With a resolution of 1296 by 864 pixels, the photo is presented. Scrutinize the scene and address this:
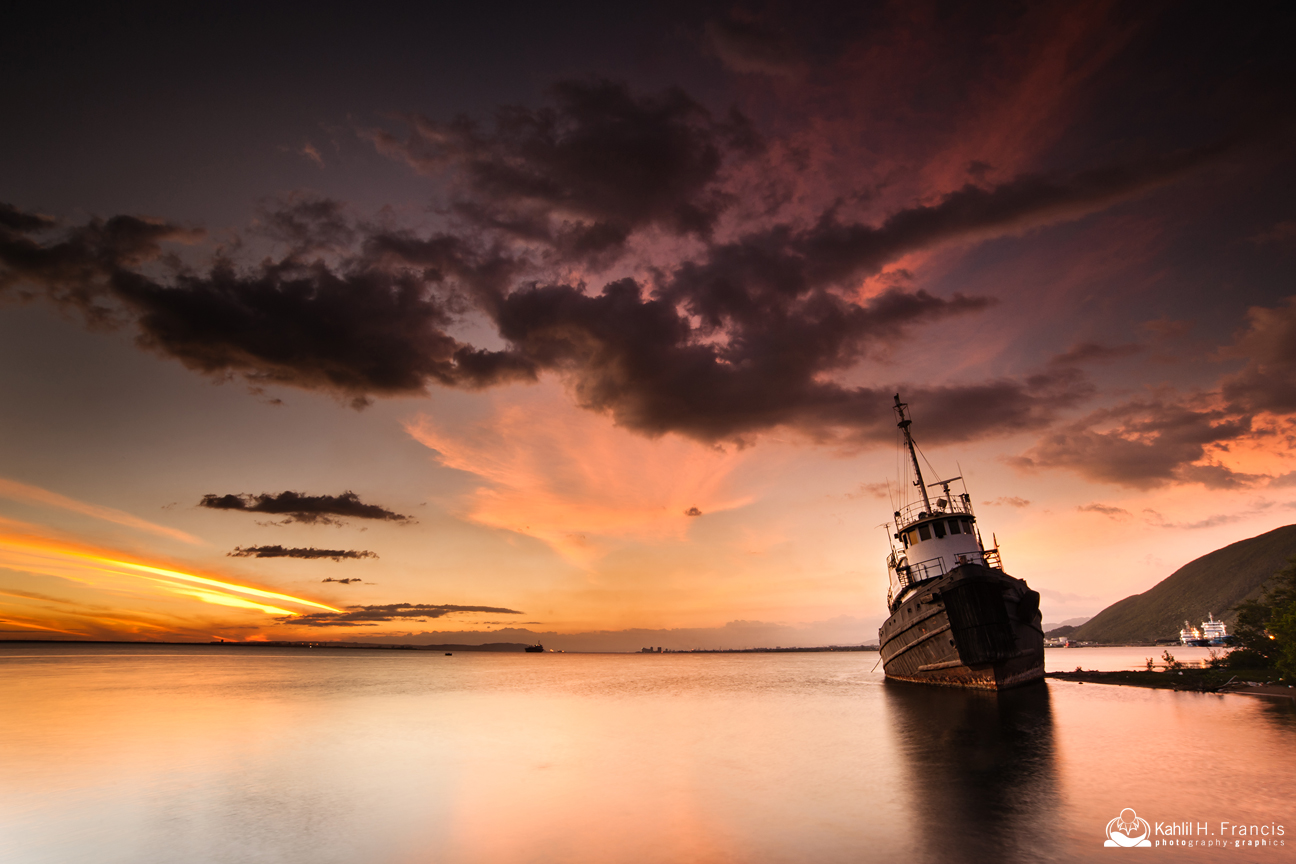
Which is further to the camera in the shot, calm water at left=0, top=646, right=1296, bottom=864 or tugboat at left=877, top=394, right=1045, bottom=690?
tugboat at left=877, top=394, right=1045, bottom=690

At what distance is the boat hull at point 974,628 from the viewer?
1273 inches

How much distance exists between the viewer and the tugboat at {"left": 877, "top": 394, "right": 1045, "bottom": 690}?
32.6m

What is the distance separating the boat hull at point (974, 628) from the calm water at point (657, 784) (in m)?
2.05

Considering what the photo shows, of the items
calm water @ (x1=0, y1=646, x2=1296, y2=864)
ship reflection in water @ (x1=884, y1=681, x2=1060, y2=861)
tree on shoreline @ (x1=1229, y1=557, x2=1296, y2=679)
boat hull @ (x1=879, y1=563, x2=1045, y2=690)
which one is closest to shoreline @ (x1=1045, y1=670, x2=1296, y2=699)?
tree on shoreline @ (x1=1229, y1=557, x2=1296, y2=679)

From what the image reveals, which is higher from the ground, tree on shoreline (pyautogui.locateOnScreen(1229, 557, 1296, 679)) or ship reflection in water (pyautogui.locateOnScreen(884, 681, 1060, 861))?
tree on shoreline (pyautogui.locateOnScreen(1229, 557, 1296, 679))

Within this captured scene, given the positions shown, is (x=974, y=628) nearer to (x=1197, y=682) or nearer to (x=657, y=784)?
(x=1197, y=682)

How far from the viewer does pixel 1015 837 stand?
12047 millimetres

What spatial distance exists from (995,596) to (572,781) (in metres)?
25.1

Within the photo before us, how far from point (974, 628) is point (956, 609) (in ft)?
5.08

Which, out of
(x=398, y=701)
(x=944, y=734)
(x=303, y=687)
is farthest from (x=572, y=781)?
(x=303, y=687)

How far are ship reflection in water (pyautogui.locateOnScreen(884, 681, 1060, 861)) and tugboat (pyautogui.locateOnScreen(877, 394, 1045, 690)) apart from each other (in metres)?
2.52

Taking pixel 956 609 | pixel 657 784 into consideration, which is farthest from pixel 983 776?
pixel 956 609

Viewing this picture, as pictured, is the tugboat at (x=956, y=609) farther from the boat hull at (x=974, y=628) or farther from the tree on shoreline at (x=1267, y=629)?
the tree on shoreline at (x=1267, y=629)

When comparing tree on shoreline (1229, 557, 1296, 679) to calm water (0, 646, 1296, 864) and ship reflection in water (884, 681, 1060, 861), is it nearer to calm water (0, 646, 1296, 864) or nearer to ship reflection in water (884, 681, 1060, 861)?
calm water (0, 646, 1296, 864)
